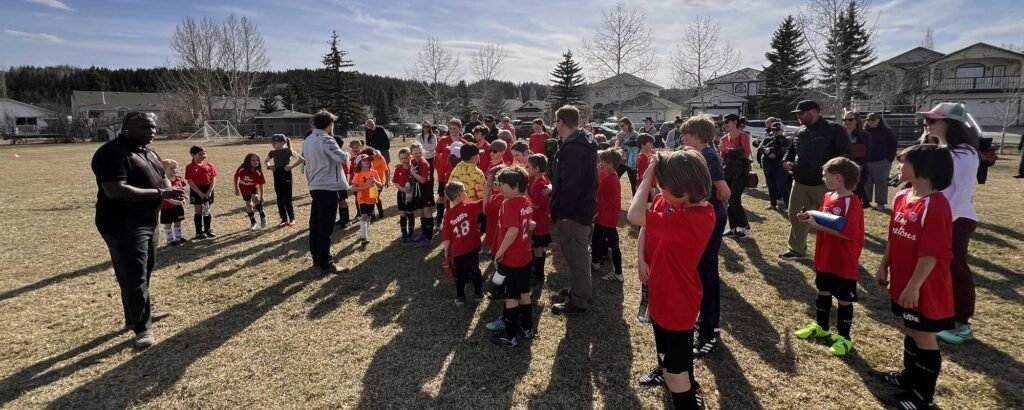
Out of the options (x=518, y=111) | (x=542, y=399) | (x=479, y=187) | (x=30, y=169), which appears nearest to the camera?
(x=542, y=399)

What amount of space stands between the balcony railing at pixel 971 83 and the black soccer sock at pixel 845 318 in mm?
50281

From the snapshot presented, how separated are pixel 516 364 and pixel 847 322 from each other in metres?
2.75

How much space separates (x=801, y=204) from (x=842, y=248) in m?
2.81

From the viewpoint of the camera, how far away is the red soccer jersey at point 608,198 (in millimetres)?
5629

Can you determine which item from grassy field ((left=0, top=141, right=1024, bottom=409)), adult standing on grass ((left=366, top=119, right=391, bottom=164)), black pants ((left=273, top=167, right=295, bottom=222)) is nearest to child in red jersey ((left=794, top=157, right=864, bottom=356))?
grassy field ((left=0, top=141, right=1024, bottom=409))

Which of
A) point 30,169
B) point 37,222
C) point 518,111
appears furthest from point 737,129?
point 518,111

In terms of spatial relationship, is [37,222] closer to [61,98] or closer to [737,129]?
[737,129]

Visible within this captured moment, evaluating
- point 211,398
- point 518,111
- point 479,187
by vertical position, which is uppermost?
point 518,111

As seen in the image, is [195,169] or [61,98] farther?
[61,98]

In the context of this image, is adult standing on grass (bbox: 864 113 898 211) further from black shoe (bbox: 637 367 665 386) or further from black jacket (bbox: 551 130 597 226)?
black shoe (bbox: 637 367 665 386)

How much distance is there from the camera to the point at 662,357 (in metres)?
2.80

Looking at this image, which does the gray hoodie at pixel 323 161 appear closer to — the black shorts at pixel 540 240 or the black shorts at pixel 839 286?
the black shorts at pixel 540 240

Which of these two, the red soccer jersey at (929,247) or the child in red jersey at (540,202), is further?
the child in red jersey at (540,202)

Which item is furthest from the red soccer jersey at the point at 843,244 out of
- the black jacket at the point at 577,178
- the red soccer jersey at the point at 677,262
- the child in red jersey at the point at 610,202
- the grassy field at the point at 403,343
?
the child in red jersey at the point at 610,202
